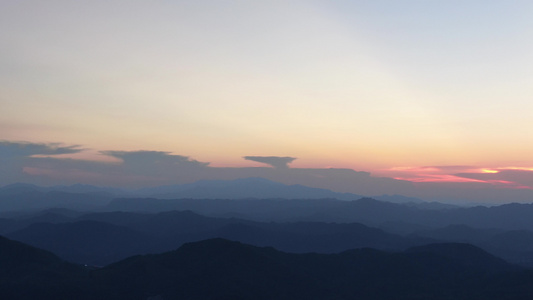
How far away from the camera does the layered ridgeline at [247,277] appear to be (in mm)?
142500

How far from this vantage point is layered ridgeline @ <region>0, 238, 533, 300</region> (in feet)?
468

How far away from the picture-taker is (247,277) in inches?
6033

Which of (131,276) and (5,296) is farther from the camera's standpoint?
(131,276)

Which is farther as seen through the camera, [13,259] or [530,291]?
[13,259]

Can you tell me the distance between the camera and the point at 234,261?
6344 inches

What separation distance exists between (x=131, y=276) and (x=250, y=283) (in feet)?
128

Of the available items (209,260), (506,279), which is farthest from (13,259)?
(506,279)

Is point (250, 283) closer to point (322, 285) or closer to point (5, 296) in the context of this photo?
point (322, 285)

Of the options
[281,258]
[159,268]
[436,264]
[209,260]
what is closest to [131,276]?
[159,268]

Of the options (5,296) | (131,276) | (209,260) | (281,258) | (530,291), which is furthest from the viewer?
(281,258)

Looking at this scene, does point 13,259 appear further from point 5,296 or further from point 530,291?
point 530,291

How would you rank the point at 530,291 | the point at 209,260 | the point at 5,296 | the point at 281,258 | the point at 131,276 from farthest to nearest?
the point at 281,258
the point at 209,260
the point at 131,276
the point at 530,291
the point at 5,296

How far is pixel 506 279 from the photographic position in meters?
158

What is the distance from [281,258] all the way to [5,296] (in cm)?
8974
